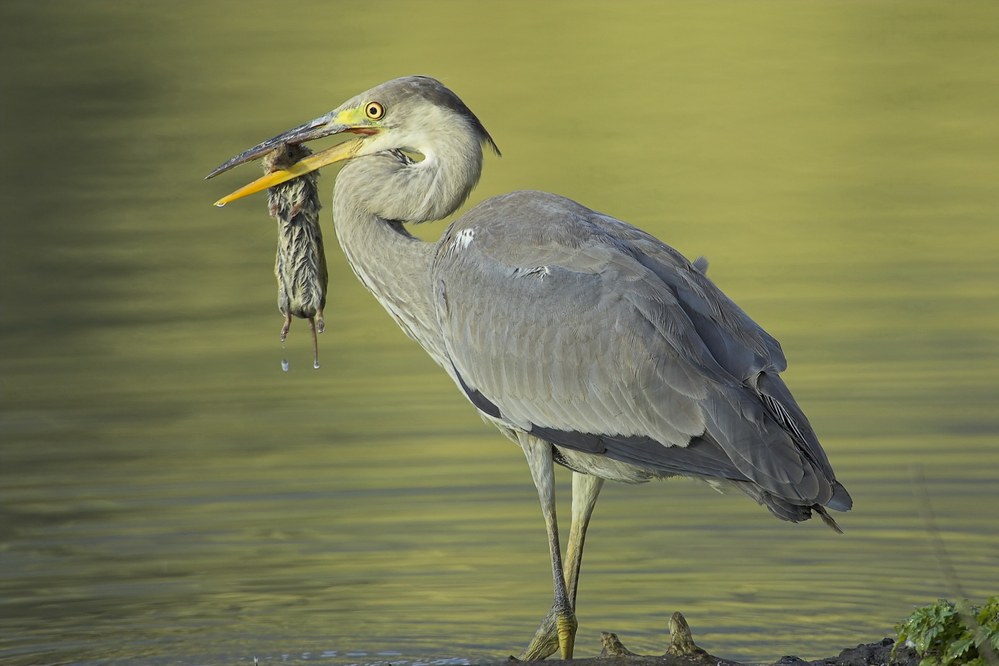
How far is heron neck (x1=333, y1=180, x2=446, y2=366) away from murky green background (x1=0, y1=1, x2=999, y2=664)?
1314 mm

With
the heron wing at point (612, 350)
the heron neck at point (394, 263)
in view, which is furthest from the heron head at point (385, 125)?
the heron wing at point (612, 350)

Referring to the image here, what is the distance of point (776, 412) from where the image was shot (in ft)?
19.1

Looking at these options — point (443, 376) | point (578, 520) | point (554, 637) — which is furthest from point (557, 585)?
point (443, 376)

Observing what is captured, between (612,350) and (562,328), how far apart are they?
0.24m

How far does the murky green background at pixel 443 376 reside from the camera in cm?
745

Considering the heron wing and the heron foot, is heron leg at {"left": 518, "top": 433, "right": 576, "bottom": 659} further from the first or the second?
the heron wing

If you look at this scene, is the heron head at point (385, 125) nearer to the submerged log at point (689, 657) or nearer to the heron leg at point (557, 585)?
the heron leg at point (557, 585)

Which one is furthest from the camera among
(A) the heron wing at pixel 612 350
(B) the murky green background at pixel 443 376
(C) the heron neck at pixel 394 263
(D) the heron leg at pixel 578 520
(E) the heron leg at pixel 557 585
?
(B) the murky green background at pixel 443 376

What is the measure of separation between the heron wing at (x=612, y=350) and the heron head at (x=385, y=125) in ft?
1.91

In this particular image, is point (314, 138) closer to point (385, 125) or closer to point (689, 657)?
point (385, 125)

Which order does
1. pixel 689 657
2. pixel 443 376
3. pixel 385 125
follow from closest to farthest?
1. pixel 689 657
2. pixel 385 125
3. pixel 443 376

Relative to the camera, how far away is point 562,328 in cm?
627

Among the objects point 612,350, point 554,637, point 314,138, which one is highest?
point 314,138

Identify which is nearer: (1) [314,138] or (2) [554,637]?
(2) [554,637]
